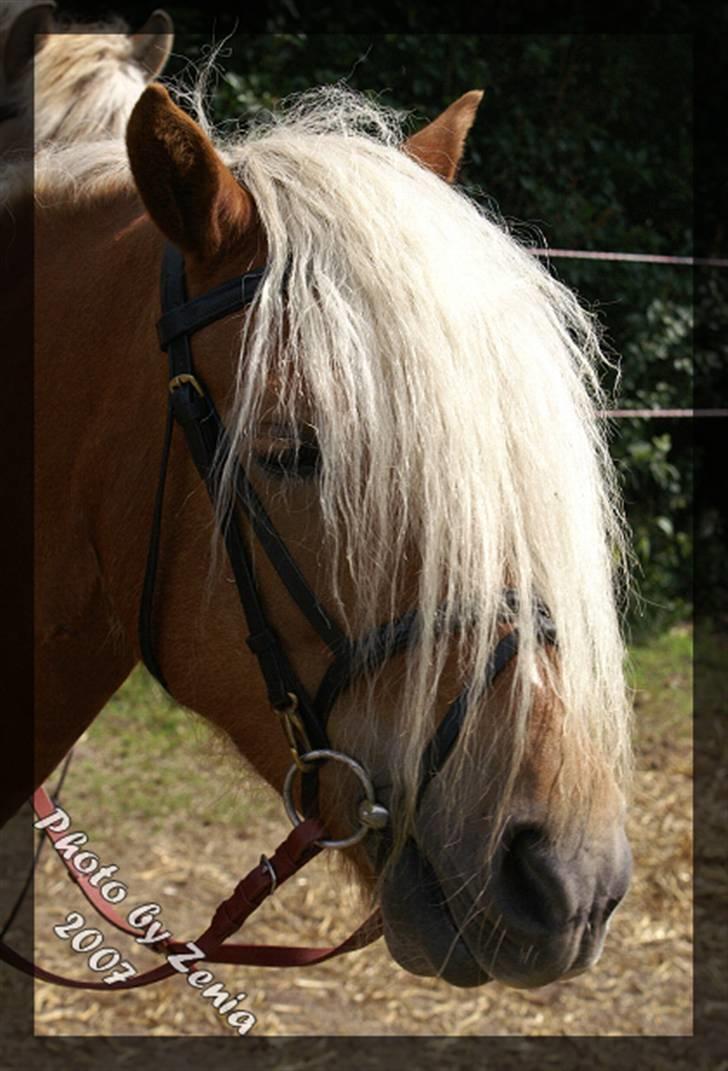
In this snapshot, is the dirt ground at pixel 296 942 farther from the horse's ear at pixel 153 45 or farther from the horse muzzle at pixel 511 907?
the horse's ear at pixel 153 45

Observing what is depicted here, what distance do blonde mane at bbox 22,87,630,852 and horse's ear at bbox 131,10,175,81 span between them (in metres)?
2.00

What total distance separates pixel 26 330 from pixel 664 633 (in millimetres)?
5286

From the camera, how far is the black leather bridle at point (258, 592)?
129 centimetres

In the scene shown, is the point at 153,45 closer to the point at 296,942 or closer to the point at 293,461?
the point at 293,461

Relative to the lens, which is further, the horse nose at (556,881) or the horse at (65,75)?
the horse at (65,75)

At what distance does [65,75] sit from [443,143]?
1.69 m

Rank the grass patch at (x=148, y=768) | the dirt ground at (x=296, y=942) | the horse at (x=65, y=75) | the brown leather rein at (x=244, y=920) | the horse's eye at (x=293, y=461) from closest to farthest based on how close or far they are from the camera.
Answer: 1. the horse's eye at (x=293, y=461)
2. the brown leather rein at (x=244, y=920)
3. the horse at (x=65, y=75)
4. the dirt ground at (x=296, y=942)
5. the grass patch at (x=148, y=768)

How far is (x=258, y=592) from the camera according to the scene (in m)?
1.38

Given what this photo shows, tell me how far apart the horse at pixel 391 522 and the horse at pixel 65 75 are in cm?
144

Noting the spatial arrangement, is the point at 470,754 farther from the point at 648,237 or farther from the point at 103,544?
the point at 648,237

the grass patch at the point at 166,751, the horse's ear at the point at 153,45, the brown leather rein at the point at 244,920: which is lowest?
the grass patch at the point at 166,751

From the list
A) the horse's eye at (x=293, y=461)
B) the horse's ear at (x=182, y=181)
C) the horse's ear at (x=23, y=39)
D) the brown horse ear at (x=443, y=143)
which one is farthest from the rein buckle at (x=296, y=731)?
the horse's ear at (x=23, y=39)

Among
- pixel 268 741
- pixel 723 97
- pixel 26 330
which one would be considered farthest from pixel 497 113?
pixel 268 741

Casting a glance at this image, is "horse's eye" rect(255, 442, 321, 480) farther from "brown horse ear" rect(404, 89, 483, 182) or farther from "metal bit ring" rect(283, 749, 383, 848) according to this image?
"brown horse ear" rect(404, 89, 483, 182)
